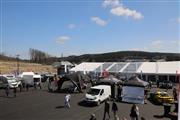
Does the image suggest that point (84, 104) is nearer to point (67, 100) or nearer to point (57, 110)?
point (67, 100)

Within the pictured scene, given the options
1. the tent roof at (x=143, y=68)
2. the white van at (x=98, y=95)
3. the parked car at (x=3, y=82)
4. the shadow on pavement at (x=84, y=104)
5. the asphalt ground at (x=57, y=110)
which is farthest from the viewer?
the tent roof at (x=143, y=68)

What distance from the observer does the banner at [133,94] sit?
102ft

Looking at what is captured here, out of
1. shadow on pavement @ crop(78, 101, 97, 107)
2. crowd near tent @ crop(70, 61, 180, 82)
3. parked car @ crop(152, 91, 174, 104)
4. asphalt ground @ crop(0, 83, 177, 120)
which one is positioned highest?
crowd near tent @ crop(70, 61, 180, 82)

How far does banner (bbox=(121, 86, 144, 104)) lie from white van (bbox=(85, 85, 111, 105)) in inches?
66.9

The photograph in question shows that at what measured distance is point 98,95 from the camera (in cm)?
3033

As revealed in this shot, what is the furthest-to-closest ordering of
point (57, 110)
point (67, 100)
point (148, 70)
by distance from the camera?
point (148, 70)
point (67, 100)
point (57, 110)

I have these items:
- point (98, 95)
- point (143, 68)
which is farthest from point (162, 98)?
point (143, 68)

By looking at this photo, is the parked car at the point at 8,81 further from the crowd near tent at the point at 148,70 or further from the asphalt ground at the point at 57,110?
the crowd near tent at the point at 148,70

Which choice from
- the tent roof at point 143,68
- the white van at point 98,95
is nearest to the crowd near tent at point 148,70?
the tent roof at point 143,68

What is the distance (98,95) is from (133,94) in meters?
3.74

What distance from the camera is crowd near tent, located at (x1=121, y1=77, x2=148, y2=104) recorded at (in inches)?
1220

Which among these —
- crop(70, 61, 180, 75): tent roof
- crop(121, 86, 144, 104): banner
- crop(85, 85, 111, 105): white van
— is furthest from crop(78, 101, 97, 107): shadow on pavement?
crop(70, 61, 180, 75): tent roof

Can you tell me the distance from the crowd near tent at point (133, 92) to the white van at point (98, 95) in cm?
170

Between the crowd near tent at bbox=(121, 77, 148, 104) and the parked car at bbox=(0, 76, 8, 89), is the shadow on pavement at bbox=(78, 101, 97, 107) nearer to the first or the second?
the crowd near tent at bbox=(121, 77, 148, 104)
